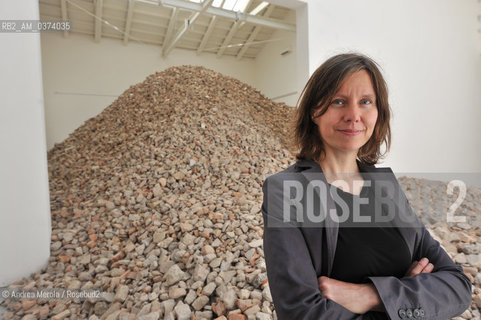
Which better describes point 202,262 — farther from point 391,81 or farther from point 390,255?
point 391,81

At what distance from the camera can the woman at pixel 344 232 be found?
672mm

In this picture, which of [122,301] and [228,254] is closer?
[122,301]

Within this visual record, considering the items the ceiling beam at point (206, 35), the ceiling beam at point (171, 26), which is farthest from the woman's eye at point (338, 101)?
the ceiling beam at point (206, 35)

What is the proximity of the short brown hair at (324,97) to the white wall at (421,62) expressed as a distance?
335 centimetres

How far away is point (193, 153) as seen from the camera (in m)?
3.33

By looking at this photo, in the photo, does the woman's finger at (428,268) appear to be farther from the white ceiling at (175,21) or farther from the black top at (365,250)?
the white ceiling at (175,21)

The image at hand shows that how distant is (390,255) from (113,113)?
533cm

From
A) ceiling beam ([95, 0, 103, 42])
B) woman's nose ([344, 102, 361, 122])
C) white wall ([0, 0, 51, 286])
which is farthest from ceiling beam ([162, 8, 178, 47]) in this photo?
woman's nose ([344, 102, 361, 122])

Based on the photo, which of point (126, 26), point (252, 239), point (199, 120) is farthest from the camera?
point (126, 26)

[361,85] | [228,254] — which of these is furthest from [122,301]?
[361,85]

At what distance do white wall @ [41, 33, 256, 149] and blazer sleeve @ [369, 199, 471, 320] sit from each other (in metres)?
7.78

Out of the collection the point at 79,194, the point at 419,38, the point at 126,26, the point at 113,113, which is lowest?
the point at 79,194

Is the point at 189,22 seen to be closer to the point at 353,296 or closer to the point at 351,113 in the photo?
the point at 351,113

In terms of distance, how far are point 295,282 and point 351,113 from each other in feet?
1.51
